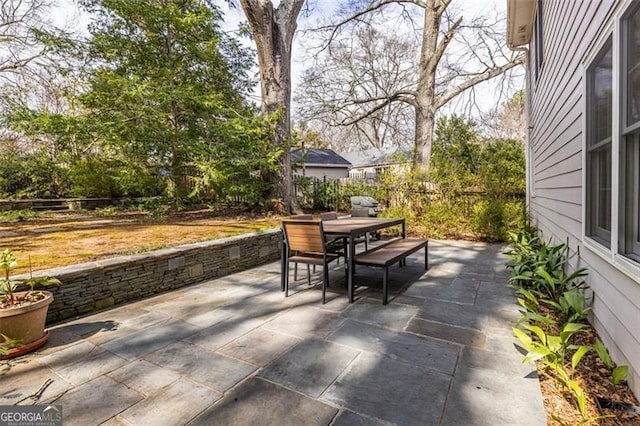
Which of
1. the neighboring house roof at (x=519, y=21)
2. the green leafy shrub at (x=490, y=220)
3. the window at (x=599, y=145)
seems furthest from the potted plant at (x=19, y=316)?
the neighboring house roof at (x=519, y=21)

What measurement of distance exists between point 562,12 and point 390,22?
11.9m

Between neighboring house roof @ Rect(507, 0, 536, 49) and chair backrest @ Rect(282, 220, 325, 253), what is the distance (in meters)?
5.64

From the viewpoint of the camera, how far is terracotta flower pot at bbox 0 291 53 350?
7.23 ft

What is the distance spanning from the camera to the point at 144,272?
11.6 ft

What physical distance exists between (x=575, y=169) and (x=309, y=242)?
2601mm

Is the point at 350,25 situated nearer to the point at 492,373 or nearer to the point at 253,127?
the point at 253,127

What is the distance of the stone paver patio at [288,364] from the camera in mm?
1641

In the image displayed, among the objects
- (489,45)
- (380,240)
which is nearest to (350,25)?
(489,45)

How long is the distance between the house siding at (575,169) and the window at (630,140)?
5.5 inches

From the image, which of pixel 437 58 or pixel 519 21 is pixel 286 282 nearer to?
pixel 519 21

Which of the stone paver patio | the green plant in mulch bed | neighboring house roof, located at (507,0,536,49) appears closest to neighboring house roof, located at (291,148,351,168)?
neighboring house roof, located at (507,0,536,49)

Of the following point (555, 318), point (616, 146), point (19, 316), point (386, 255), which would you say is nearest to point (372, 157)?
point (386, 255)

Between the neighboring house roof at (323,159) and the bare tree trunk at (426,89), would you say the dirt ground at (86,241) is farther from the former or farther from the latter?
the neighboring house roof at (323,159)

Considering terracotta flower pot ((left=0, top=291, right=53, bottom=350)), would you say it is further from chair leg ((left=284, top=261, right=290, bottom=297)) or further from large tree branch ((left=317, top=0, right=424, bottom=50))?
large tree branch ((left=317, top=0, right=424, bottom=50))
